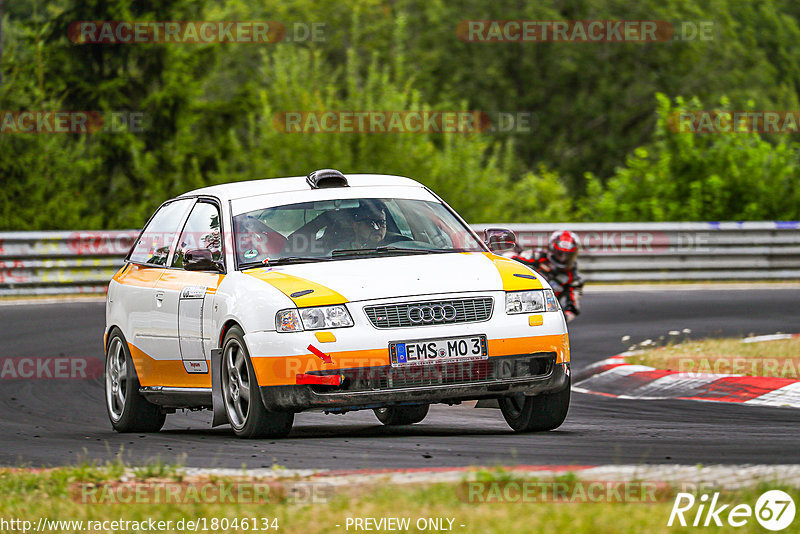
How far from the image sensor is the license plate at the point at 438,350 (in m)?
7.94

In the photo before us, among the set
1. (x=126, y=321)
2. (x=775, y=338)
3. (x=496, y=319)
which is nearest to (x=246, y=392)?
(x=496, y=319)

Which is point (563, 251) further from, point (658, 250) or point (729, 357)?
point (658, 250)

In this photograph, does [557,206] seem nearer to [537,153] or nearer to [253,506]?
[537,153]

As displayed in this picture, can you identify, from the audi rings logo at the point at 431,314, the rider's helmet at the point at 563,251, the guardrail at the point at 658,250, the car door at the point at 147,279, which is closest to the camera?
the audi rings logo at the point at 431,314

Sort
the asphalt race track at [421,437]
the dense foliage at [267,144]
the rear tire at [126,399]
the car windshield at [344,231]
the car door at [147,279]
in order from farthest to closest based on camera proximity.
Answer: the dense foliage at [267,144]
the rear tire at [126,399]
the car door at [147,279]
the car windshield at [344,231]
the asphalt race track at [421,437]

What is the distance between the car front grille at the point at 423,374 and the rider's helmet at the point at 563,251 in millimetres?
5127

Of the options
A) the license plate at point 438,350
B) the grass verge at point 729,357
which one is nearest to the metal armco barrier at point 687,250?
the grass verge at point 729,357

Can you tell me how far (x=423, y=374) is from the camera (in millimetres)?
7988

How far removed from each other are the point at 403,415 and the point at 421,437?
161cm

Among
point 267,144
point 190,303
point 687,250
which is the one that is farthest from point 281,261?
point 267,144

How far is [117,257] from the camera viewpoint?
22547 mm

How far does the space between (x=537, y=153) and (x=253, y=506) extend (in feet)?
164

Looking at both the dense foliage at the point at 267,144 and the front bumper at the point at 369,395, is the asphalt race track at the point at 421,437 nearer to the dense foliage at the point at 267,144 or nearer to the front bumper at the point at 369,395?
the front bumper at the point at 369,395

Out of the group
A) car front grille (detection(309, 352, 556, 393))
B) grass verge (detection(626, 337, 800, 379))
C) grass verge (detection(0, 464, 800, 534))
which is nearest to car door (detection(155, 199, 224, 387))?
car front grille (detection(309, 352, 556, 393))
